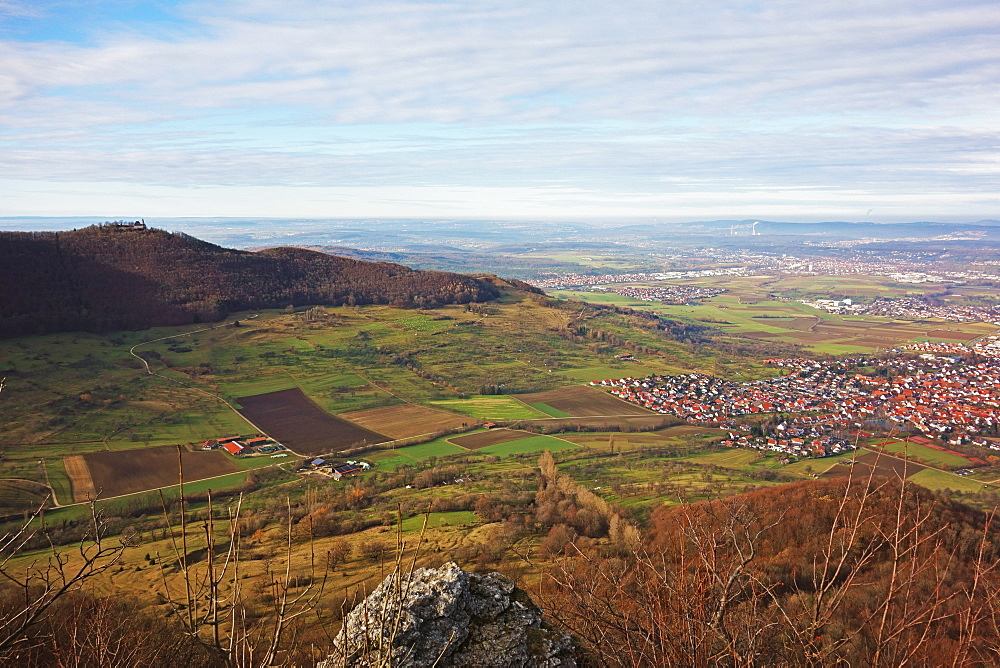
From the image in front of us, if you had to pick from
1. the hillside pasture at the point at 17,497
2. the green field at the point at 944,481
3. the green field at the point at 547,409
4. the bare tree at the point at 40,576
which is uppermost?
the bare tree at the point at 40,576

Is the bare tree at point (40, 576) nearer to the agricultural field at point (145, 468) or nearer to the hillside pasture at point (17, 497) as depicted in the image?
the hillside pasture at point (17, 497)

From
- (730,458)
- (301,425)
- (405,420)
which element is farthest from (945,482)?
(301,425)

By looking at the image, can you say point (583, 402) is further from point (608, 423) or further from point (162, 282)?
point (162, 282)

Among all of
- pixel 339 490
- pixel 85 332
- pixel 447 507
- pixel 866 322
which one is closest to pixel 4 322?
pixel 85 332

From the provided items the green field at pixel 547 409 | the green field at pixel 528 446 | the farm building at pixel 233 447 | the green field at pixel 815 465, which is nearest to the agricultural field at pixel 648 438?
the green field at pixel 528 446

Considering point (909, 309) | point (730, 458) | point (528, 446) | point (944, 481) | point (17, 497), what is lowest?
point (730, 458)

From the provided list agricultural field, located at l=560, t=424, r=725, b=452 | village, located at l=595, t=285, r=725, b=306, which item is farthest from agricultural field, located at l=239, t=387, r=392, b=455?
village, located at l=595, t=285, r=725, b=306
